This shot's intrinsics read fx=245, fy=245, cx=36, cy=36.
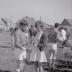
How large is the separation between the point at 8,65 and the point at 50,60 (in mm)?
574

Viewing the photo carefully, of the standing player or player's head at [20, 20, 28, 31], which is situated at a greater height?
player's head at [20, 20, 28, 31]

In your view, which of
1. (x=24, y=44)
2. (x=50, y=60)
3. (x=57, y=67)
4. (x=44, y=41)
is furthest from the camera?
(x=50, y=60)

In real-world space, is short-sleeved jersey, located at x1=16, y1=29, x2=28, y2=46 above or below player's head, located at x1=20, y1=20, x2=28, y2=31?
below

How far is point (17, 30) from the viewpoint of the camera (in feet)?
7.78

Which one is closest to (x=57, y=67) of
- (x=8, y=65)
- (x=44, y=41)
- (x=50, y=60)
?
(x=50, y=60)

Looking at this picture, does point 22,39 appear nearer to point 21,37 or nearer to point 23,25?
point 21,37

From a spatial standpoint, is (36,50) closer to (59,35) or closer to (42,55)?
(42,55)

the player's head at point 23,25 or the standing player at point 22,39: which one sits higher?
the player's head at point 23,25

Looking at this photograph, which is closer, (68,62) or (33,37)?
(33,37)

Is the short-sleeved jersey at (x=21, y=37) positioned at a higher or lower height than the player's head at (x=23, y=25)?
lower

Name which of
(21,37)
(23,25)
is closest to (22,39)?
(21,37)

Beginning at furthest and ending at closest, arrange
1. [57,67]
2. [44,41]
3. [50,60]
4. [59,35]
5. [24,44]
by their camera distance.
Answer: [59,35] → [50,60] → [57,67] → [24,44] → [44,41]

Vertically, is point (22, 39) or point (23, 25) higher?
point (23, 25)

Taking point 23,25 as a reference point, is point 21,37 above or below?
below
